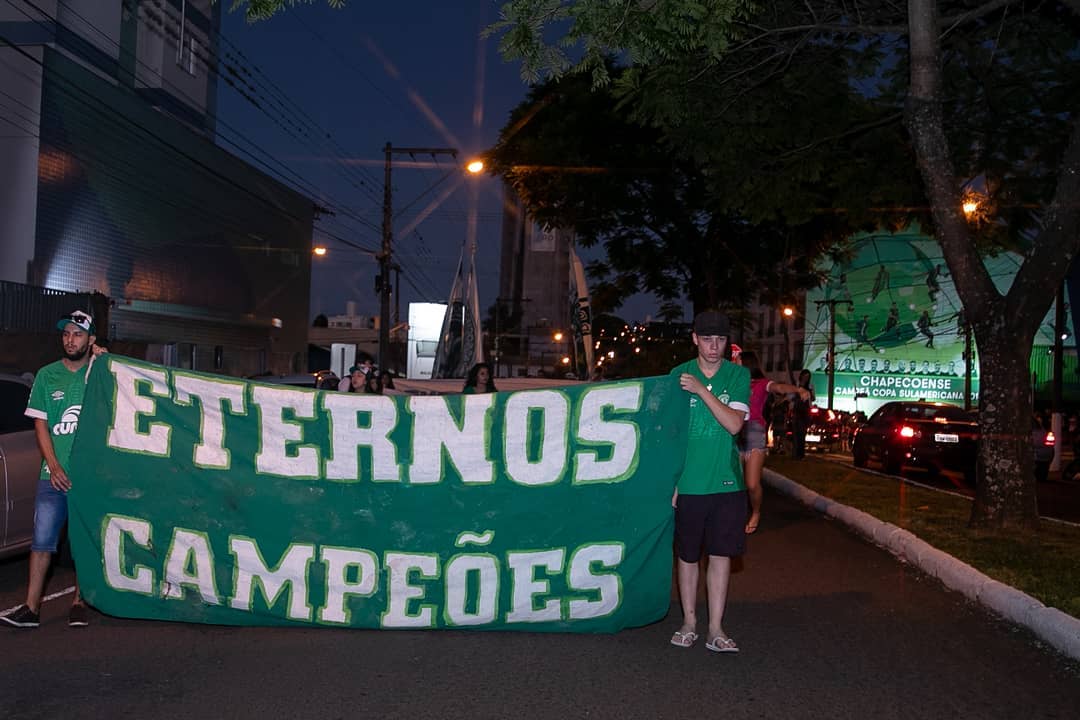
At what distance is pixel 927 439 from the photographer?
19.9 metres

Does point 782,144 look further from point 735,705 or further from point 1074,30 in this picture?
point 735,705

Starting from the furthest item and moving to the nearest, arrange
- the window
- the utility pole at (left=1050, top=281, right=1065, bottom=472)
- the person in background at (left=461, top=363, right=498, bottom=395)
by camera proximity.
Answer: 1. the window
2. the utility pole at (left=1050, top=281, right=1065, bottom=472)
3. the person in background at (left=461, top=363, right=498, bottom=395)

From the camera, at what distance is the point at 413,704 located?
4855 millimetres

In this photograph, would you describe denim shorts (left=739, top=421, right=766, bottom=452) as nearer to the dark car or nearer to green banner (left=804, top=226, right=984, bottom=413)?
the dark car

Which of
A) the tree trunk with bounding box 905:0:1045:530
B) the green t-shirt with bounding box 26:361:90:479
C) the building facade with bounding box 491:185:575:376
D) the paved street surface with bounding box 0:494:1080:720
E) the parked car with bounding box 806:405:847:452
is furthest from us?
the building facade with bounding box 491:185:575:376

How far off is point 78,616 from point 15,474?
5.51 feet

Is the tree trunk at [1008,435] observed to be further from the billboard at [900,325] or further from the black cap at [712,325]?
the billboard at [900,325]

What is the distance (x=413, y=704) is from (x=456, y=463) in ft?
5.84

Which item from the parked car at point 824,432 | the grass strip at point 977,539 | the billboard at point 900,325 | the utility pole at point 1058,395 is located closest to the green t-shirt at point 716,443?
the grass strip at point 977,539

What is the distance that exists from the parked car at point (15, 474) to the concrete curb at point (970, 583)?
21.8 feet

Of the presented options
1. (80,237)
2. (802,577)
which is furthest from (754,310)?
(802,577)

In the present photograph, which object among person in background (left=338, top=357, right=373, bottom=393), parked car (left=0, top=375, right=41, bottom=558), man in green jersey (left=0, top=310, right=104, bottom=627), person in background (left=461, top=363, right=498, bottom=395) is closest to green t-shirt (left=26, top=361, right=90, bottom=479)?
man in green jersey (left=0, top=310, right=104, bottom=627)

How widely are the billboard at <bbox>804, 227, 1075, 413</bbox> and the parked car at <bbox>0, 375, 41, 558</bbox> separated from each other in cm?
5143

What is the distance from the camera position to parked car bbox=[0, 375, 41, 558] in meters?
7.29
